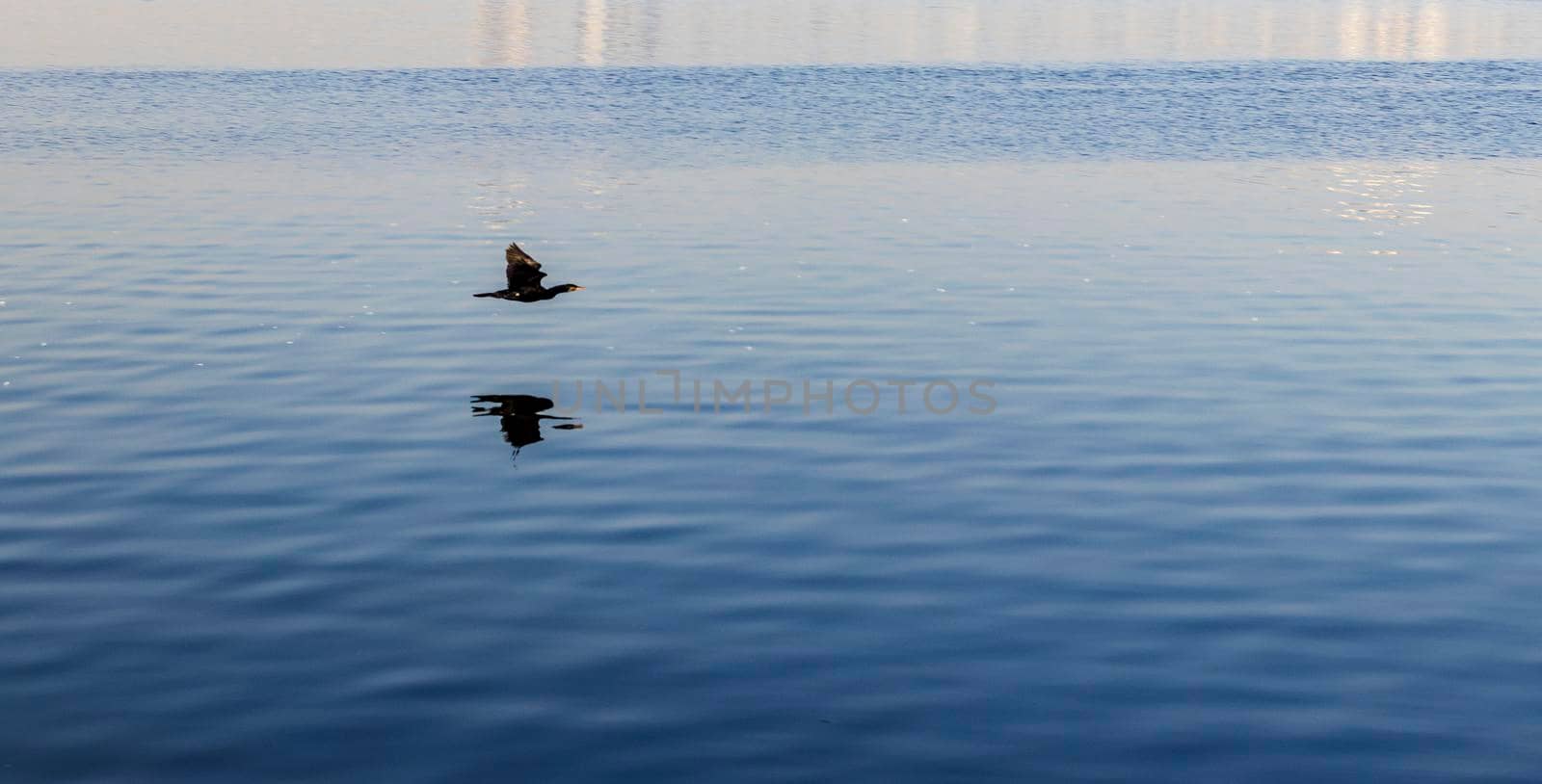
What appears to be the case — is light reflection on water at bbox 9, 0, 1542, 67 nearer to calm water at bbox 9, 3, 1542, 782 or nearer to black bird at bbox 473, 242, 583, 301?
calm water at bbox 9, 3, 1542, 782

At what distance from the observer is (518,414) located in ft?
61.7

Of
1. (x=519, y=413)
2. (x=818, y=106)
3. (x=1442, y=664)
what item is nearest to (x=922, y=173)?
(x=818, y=106)

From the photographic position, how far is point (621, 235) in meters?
31.5

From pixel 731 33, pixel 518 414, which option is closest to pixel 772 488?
pixel 518 414

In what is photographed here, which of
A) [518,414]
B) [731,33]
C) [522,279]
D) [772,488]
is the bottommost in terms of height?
[772,488]

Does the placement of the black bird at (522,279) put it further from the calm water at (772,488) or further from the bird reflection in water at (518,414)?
the bird reflection in water at (518,414)

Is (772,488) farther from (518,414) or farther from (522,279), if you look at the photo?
(522,279)

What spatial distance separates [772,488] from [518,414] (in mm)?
4034

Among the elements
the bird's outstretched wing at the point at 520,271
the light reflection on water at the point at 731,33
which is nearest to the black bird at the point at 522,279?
the bird's outstretched wing at the point at 520,271

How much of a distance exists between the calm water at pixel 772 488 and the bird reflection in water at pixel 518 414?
262 millimetres

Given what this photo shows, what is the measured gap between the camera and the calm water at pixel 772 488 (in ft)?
34.9

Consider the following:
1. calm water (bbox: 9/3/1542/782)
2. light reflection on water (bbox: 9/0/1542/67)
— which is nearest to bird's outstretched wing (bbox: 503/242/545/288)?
calm water (bbox: 9/3/1542/782)

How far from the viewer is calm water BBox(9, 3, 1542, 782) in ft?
34.9

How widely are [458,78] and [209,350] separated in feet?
135
